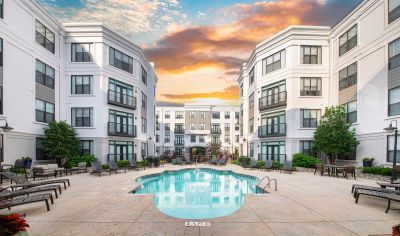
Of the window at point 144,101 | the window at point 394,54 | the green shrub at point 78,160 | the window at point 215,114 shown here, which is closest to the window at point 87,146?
the green shrub at point 78,160

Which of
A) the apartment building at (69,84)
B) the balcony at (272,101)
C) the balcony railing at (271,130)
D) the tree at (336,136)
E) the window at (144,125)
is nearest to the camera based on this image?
the apartment building at (69,84)

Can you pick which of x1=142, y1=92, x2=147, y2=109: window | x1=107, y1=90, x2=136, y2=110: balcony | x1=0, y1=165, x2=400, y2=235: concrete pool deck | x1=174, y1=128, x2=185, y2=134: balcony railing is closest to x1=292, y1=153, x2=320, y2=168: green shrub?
x1=0, y1=165, x2=400, y2=235: concrete pool deck

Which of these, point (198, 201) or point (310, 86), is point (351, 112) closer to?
point (310, 86)

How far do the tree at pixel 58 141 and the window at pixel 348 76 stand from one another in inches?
1033

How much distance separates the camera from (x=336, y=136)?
19984mm

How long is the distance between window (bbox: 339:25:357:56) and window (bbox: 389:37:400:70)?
14.1 feet

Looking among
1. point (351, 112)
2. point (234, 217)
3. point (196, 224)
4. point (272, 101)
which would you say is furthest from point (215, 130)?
point (196, 224)

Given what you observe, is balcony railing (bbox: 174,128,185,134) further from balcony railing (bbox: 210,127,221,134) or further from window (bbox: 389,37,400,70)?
window (bbox: 389,37,400,70)

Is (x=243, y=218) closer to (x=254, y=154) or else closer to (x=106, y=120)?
(x=106, y=120)

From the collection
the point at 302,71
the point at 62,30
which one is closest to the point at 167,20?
the point at 62,30

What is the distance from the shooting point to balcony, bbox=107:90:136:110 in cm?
2575

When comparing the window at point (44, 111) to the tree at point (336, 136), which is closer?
the tree at point (336, 136)

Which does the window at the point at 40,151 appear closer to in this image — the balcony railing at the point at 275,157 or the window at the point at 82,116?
the window at the point at 82,116

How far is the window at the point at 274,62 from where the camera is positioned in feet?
88.5
